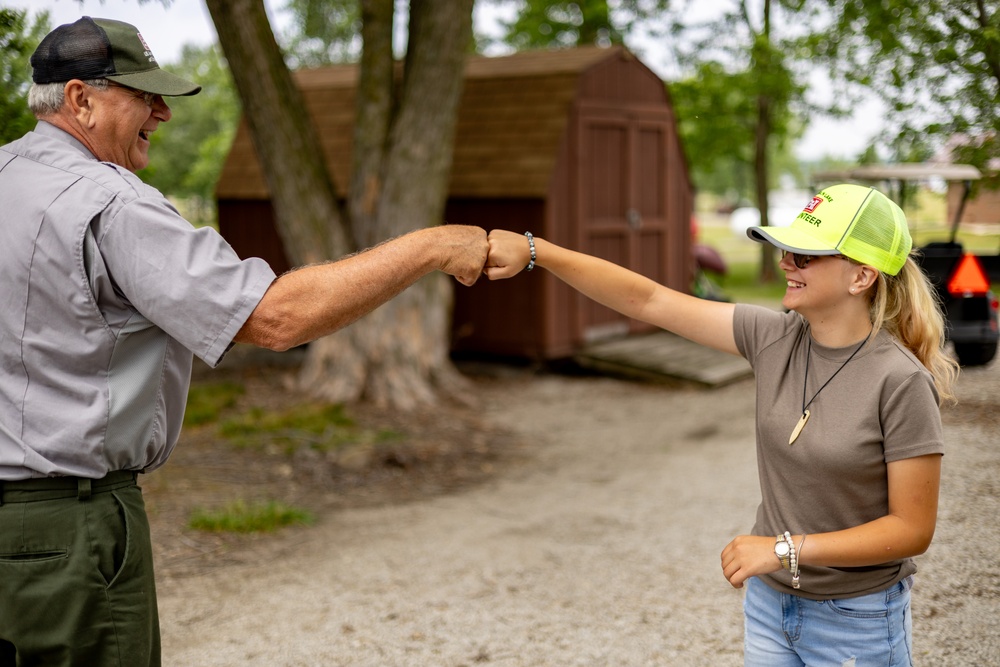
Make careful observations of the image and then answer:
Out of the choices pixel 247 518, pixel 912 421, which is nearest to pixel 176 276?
pixel 912 421

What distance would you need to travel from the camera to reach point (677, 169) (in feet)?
42.2

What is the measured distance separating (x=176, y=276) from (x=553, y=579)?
330 cm

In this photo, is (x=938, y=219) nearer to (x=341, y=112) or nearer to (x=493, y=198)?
(x=493, y=198)

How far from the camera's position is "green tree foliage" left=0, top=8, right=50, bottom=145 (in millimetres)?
4246

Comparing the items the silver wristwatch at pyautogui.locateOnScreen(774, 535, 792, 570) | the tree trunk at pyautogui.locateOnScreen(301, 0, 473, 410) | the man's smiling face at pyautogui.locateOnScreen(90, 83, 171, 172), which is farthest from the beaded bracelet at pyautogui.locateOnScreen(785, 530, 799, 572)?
the tree trunk at pyautogui.locateOnScreen(301, 0, 473, 410)

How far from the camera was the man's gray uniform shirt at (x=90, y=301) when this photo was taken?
7.25 feet

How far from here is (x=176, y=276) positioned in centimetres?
221

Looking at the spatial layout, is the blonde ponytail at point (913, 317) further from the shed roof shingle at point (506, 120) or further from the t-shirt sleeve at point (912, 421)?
the shed roof shingle at point (506, 120)

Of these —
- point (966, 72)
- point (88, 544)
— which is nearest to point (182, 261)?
point (88, 544)

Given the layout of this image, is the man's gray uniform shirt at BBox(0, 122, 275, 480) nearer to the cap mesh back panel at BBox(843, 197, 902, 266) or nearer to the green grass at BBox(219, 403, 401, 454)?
the cap mesh back panel at BBox(843, 197, 902, 266)

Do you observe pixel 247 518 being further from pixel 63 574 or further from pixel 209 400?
pixel 63 574

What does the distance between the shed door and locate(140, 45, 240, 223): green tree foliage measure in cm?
779

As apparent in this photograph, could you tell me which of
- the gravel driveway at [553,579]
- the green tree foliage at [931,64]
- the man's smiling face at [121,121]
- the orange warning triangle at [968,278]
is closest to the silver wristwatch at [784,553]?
the man's smiling face at [121,121]

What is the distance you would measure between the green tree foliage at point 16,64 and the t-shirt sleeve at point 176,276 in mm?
2496
